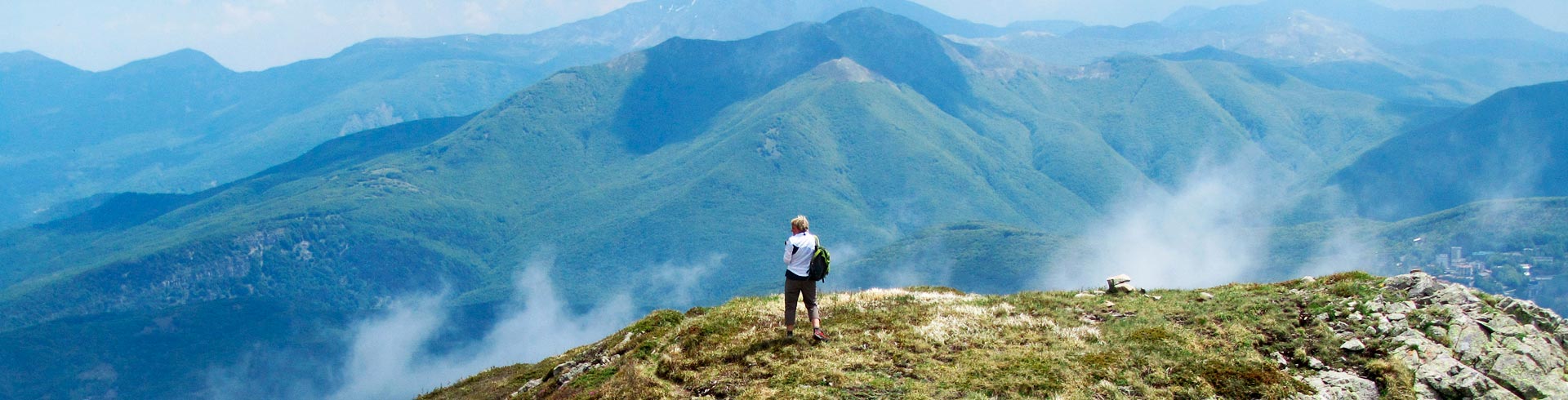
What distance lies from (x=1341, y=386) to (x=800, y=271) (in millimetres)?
14598

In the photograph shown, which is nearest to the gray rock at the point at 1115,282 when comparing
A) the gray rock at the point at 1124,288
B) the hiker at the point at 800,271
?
the gray rock at the point at 1124,288

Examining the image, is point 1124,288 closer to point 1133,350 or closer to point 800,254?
point 1133,350

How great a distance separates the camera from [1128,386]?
21.9 meters

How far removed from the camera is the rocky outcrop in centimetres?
2244

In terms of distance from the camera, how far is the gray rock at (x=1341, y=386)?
22016 mm

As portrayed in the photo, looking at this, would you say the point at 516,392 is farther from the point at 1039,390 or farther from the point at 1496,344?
the point at 1496,344

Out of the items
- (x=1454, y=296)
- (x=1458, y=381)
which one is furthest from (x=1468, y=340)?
(x=1454, y=296)

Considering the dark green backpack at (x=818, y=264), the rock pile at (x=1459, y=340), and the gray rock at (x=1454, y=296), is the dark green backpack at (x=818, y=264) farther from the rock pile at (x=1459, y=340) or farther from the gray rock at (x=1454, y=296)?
the gray rock at (x=1454, y=296)

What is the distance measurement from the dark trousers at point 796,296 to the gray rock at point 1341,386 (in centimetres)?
1277

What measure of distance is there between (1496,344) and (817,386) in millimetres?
19663

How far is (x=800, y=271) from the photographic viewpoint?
23.9 meters

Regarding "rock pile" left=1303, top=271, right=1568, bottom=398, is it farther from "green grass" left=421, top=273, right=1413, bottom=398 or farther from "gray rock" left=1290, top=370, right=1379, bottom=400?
"green grass" left=421, top=273, right=1413, bottom=398

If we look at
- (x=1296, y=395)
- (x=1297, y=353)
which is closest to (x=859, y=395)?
(x=1296, y=395)

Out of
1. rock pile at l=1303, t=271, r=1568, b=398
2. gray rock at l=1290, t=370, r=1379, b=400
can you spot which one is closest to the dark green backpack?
gray rock at l=1290, t=370, r=1379, b=400
